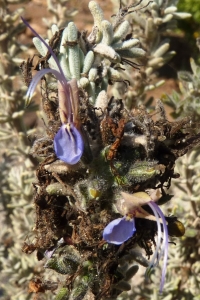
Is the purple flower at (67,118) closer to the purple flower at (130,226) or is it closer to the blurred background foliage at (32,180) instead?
the purple flower at (130,226)

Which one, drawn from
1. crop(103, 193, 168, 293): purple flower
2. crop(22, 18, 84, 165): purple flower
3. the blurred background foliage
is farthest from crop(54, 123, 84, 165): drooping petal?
the blurred background foliage

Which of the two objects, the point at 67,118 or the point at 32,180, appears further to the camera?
the point at 32,180

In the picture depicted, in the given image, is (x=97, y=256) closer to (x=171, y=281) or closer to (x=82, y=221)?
(x=82, y=221)

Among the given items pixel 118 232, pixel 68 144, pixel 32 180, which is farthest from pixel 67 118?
pixel 32 180

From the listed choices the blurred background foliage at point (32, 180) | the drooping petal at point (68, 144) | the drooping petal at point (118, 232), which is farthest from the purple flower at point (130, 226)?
the blurred background foliage at point (32, 180)

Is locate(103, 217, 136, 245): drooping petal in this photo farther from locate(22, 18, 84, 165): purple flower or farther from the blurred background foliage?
the blurred background foliage

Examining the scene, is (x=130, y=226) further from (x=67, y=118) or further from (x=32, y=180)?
(x=32, y=180)

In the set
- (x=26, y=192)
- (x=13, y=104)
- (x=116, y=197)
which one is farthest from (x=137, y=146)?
(x=26, y=192)
